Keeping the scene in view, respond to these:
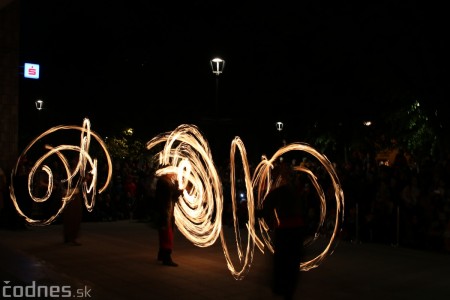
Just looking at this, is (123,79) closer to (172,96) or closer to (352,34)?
(172,96)

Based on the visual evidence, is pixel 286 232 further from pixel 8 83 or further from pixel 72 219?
pixel 8 83

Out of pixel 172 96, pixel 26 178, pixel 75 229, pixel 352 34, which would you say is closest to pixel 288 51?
pixel 352 34

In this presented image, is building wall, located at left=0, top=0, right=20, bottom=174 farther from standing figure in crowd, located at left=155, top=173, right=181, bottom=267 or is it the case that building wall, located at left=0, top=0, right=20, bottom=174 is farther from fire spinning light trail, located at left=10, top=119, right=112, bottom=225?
standing figure in crowd, located at left=155, top=173, right=181, bottom=267

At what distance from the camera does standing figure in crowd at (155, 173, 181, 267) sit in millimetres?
9188

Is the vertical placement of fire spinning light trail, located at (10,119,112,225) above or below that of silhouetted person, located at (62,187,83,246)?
above

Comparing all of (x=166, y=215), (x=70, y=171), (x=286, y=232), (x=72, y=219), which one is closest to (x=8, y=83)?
(x=70, y=171)

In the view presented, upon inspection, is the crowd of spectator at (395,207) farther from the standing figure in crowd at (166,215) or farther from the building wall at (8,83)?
the building wall at (8,83)

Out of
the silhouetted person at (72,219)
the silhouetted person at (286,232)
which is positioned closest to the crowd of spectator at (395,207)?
the silhouetted person at (72,219)

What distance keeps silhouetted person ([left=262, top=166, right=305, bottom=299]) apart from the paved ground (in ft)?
2.31

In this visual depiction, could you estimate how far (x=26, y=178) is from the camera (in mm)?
14375

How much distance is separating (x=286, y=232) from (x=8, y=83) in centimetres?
1145

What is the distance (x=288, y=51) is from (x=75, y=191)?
13.7m

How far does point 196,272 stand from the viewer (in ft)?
A: 28.5

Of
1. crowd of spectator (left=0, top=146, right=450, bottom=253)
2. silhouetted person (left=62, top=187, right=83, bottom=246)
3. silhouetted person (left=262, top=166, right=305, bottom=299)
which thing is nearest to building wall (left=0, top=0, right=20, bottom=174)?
crowd of spectator (left=0, top=146, right=450, bottom=253)
